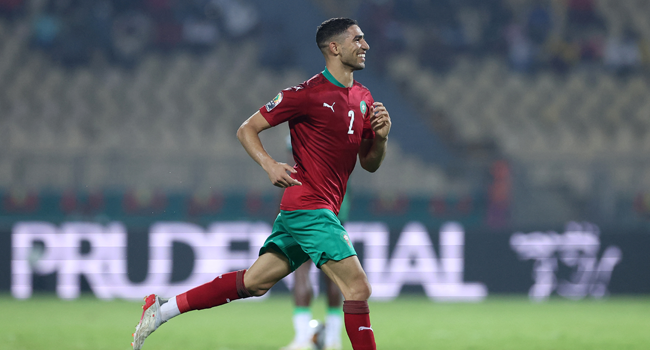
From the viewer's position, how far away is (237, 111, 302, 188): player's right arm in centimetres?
376

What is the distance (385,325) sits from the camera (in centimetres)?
718

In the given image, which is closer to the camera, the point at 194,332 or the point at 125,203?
the point at 194,332

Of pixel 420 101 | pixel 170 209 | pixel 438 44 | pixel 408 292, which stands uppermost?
pixel 438 44

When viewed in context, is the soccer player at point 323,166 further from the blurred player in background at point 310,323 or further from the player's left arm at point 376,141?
the blurred player in background at point 310,323

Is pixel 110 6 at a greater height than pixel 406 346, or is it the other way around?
pixel 110 6

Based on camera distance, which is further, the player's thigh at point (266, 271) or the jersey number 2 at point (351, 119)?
the player's thigh at point (266, 271)

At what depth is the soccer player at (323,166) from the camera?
3.76m

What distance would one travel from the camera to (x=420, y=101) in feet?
46.2

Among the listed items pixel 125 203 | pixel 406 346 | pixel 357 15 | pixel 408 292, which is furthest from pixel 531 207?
pixel 357 15

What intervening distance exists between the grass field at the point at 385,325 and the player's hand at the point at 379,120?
2340 mm

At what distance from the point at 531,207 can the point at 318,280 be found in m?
2.83

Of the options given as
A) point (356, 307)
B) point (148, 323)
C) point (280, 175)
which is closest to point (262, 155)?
point (280, 175)

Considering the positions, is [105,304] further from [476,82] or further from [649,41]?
[649,41]

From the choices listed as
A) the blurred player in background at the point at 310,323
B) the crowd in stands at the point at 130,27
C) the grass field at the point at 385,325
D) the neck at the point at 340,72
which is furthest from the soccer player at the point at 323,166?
the crowd in stands at the point at 130,27
